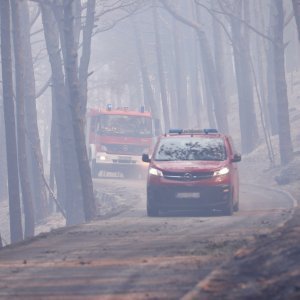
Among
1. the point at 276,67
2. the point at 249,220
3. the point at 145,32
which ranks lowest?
the point at 249,220

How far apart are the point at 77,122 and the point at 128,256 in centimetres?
1463

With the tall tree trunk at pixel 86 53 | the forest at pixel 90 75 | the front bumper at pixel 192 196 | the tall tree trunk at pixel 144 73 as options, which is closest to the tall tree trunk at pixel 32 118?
the forest at pixel 90 75

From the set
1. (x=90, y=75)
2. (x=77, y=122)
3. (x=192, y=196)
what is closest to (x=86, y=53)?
(x=77, y=122)

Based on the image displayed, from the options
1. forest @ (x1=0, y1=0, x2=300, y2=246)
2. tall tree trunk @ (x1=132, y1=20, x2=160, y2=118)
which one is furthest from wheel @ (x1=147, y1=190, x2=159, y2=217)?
tall tree trunk @ (x1=132, y1=20, x2=160, y2=118)

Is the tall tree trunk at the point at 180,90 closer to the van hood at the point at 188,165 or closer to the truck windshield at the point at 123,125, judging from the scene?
the truck windshield at the point at 123,125

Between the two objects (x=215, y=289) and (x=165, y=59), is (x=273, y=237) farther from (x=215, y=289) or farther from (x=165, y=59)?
(x=165, y=59)

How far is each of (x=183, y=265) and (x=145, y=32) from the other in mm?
58939

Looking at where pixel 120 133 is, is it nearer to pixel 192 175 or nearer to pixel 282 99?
pixel 282 99

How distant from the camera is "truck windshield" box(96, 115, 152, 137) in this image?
44438 mm

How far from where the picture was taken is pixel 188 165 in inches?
869

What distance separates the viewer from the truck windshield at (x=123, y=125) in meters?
44.4

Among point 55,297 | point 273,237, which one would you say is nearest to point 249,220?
point 273,237

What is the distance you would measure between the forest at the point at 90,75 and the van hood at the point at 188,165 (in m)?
5.88

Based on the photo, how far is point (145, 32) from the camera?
70.1m
